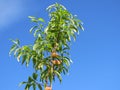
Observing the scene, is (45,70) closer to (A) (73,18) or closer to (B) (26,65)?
(B) (26,65)

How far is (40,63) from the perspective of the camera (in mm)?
46750

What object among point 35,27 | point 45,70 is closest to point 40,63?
point 45,70

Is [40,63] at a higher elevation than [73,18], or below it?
below

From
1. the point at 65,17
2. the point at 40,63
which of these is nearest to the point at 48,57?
the point at 40,63

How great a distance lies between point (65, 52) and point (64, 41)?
1.04m

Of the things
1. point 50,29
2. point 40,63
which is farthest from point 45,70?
point 50,29

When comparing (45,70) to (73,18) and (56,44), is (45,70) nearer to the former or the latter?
(56,44)

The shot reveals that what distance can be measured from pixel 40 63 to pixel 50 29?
3333mm

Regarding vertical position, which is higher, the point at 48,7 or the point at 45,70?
the point at 48,7

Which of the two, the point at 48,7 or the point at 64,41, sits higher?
the point at 48,7

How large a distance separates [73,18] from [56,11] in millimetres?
1738

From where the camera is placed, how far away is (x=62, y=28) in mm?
47969

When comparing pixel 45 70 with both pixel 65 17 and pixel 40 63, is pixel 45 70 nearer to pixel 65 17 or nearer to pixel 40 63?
pixel 40 63

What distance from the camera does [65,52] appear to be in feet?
158
